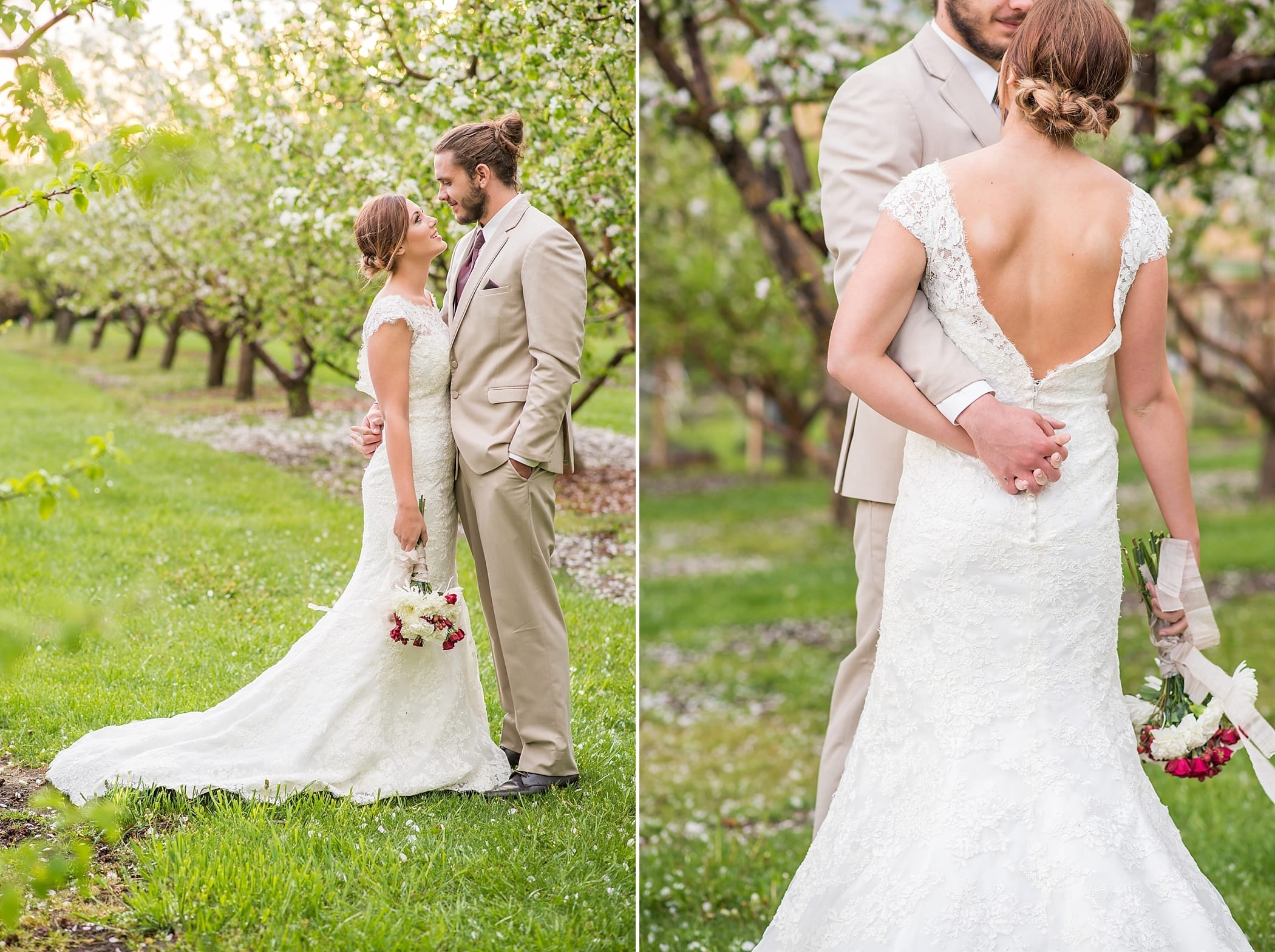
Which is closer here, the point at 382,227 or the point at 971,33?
the point at 971,33

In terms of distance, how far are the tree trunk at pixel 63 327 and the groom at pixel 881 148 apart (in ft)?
6.51

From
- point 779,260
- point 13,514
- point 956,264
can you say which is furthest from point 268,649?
point 779,260

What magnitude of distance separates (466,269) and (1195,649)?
2153 mm

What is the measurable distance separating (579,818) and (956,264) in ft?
5.55

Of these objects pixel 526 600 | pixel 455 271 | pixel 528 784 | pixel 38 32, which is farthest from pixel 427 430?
pixel 38 32

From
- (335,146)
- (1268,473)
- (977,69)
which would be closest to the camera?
(977,69)

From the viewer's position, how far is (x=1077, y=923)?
2.17 m

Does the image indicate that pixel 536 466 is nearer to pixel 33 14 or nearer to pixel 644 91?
pixel 33 14

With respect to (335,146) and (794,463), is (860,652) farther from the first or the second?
(794,463)

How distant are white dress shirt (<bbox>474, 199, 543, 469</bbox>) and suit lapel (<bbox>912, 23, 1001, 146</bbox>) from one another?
1199 millimetres

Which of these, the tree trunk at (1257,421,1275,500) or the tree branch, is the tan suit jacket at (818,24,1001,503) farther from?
the tree trunk at (1257,421,1275,500)

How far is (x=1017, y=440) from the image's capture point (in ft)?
7.47

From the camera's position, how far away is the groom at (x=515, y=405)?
3242mm

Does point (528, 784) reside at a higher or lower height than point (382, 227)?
lower
